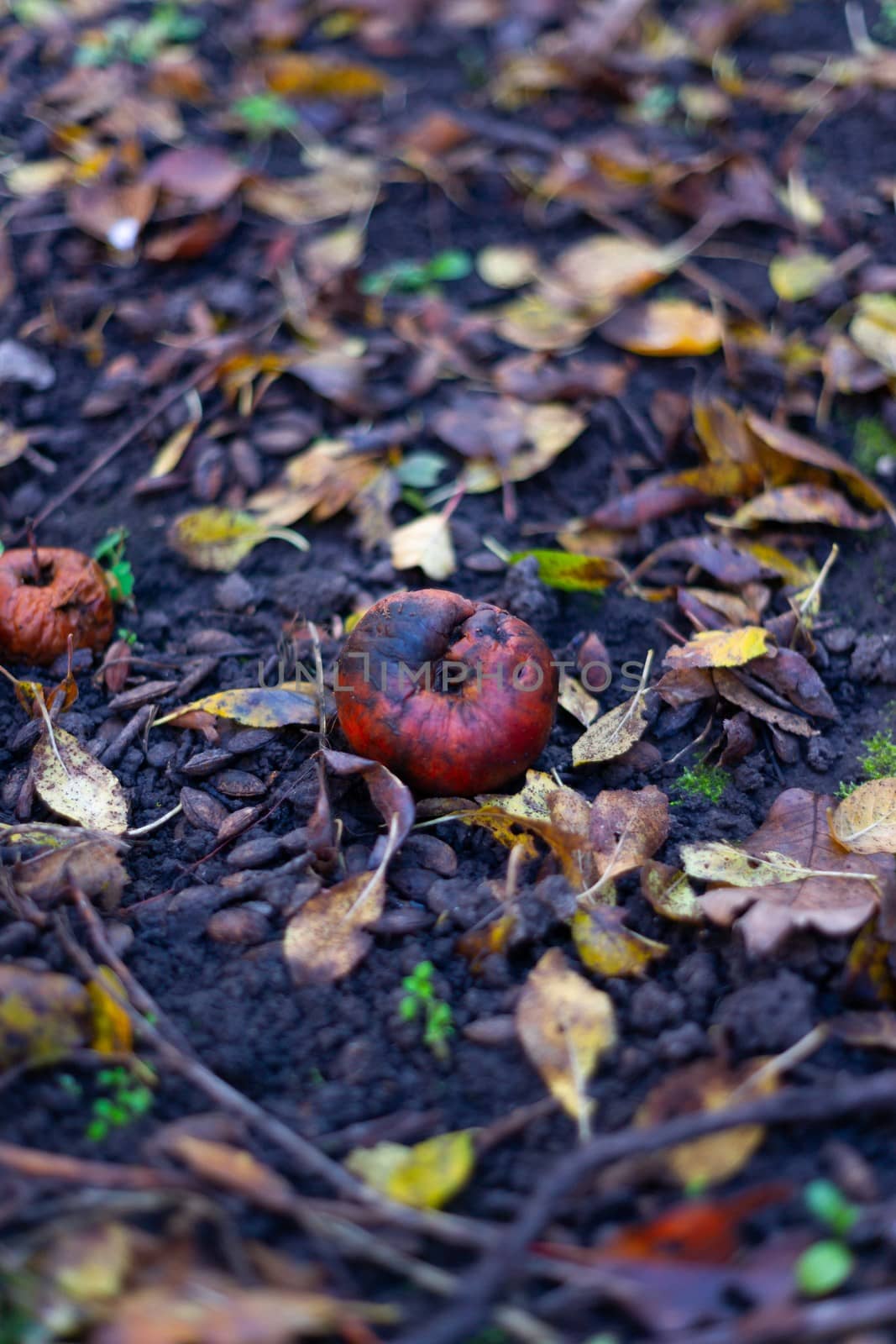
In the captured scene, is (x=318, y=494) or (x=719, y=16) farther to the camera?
(x=719, y=16)

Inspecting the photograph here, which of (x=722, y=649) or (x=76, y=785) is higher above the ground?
(x=722, y=649)

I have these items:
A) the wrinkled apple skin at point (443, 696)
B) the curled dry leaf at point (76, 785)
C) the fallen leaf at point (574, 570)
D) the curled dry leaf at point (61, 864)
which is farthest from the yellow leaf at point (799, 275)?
the curled dry leaf at point (61, 864)

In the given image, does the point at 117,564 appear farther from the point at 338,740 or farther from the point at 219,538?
the point at 338,740

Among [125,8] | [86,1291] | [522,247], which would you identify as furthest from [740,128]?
[86,1291]

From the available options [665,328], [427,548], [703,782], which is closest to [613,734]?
[703,782]

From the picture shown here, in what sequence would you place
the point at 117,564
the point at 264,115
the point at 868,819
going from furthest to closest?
the point at 264,115
the point at 117,564
the point at 868,819

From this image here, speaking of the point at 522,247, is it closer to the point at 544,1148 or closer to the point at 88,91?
the point at 88,91

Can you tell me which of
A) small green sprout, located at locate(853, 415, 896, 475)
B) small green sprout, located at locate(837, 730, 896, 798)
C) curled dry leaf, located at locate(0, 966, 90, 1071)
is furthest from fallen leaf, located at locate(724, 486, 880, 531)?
curled dry leaf, located at locate(0, 966, 90, 1071)
